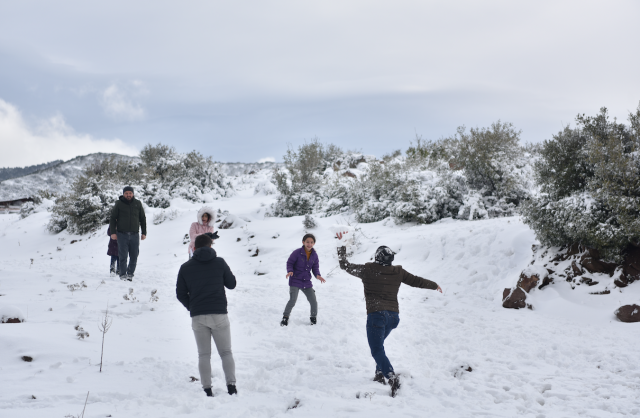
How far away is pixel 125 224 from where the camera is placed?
8938 mm

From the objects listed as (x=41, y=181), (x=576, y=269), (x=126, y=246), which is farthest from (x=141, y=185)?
(x=41, y=181)

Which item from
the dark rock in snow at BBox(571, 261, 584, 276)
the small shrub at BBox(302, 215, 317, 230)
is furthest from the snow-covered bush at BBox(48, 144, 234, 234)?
the dark rock in snow at BBox(571, 261, 584, 276)

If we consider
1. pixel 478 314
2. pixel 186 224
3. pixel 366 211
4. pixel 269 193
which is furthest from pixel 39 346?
pixel 269 193

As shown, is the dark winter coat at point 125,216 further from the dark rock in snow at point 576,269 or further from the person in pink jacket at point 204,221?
the dark rock in snow at point 576,269

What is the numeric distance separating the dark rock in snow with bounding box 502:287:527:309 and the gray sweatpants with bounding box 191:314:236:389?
6.29 meters

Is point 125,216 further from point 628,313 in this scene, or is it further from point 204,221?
point 628,313

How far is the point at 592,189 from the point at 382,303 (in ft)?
20.0

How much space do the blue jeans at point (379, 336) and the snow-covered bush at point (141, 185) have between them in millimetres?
20004

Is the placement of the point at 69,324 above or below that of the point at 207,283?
below

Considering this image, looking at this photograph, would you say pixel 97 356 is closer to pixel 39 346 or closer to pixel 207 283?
pixel 39 346

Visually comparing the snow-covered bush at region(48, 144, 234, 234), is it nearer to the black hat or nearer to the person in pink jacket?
the person in pink jacket

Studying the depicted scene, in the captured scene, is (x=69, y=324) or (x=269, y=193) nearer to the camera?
(x=69, y=324)

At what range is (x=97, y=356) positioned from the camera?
4500 mm

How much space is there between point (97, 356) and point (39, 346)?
0.61m
